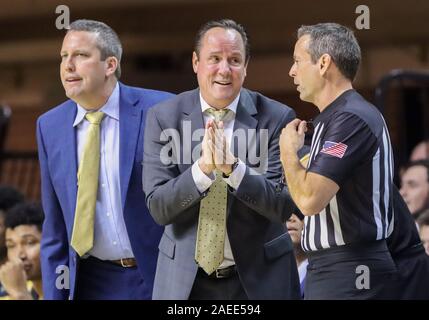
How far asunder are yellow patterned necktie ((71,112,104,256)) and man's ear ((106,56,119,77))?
0.17m

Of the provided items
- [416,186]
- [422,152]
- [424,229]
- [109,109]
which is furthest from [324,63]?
[422,152]

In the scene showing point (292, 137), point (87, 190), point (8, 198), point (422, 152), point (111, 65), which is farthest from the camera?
point (422, 152)

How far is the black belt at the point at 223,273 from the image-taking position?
3.27 metres

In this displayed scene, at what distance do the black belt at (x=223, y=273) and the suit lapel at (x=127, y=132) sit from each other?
1.52 feet

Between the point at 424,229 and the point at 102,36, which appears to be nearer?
the point at 102,36

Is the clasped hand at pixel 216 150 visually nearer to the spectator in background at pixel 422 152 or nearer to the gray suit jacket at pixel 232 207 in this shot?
the gray suit jacket at pixel 232 207

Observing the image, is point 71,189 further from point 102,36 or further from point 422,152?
point 422,152

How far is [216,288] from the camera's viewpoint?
129 inches

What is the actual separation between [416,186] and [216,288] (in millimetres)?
2608

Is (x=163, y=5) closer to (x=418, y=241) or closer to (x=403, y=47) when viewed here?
(x=403, y=47)

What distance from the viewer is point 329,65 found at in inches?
127

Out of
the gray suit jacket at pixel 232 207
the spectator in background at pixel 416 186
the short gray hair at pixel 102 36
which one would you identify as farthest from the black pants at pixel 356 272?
the spectator in background at pixel 416 186

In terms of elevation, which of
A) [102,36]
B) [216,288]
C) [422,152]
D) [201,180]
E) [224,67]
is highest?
[102,36]

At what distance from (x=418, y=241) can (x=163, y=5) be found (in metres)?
5.09
